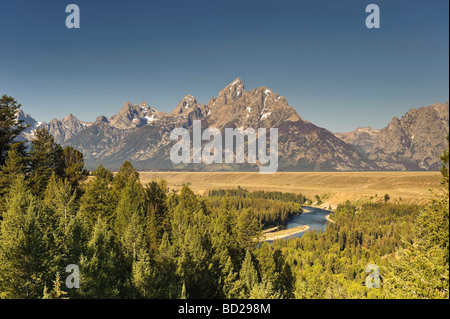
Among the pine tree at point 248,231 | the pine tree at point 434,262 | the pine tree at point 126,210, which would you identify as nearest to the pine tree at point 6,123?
the pine tree at point 126,210

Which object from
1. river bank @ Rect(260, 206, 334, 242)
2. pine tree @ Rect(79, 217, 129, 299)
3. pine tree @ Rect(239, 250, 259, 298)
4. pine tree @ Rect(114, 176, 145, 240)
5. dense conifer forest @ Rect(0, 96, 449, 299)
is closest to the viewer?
dense conifer forest @ Rect(0, 96, 449, 299)

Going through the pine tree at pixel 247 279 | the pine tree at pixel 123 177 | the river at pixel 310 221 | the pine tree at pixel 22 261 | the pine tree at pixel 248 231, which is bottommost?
the river at pixel 310 221

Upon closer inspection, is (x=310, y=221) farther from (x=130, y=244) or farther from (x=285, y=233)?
(x=130, y=244)

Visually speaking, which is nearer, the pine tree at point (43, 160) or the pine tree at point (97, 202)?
the pine tree at point (97, 202)

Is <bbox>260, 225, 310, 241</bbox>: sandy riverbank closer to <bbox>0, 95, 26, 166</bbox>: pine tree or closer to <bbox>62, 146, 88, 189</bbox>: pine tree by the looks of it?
<bbox>62, 146, 88, 189</bbox>: pine tree

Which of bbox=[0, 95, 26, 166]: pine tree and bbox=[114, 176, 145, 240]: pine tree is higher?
bbox=[0, 95, 26, 166]: pine tree

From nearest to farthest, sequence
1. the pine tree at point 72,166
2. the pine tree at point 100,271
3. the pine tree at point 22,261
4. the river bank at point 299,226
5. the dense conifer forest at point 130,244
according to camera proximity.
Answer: the pine tree at point 22,261 < the dense conifer forest at point 130,244 < the pine tree at point 100,271 < the pine tree at point 72,166 < the river bank at point 299,226

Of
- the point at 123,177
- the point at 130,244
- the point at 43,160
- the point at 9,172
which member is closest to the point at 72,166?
the point at 43,160

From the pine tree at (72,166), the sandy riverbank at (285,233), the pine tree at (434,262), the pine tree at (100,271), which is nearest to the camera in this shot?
the pine tree at (434,262)

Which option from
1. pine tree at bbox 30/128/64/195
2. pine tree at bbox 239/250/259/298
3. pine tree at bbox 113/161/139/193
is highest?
pine tree at bbox 30/128/64/195

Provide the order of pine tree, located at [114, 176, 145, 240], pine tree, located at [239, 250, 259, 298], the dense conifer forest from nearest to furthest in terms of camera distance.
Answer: the dense conifer forest
pine tree, located at [239, 250, 259, 298]
pine tree, located at [114, 176, 145, 240]

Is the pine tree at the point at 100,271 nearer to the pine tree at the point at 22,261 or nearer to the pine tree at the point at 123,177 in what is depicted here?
the pine tree at the point at 22,261

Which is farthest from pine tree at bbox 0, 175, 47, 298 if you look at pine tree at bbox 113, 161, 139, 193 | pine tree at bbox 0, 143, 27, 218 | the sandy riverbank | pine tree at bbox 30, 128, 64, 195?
the sandy riverbank
